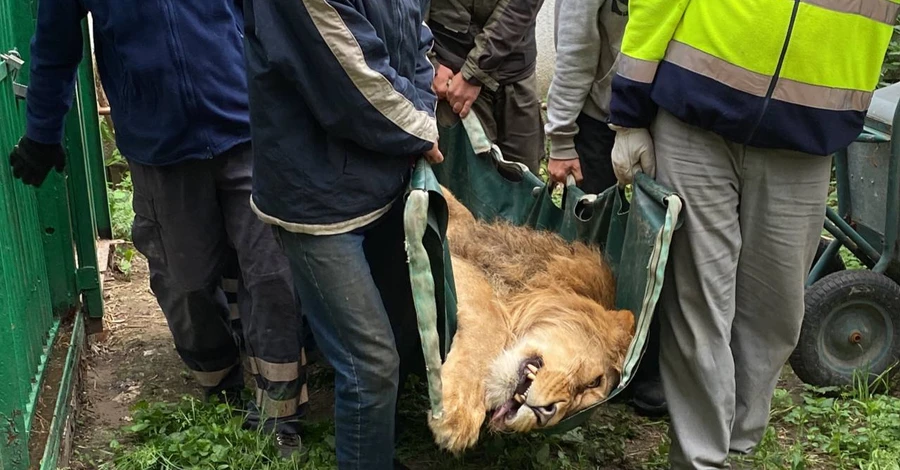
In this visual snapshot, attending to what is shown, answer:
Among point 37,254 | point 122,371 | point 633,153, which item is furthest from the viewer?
point 122,371

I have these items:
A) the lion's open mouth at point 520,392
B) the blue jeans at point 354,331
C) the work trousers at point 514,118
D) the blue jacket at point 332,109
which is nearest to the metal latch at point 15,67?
the blue jacket at point 332,109

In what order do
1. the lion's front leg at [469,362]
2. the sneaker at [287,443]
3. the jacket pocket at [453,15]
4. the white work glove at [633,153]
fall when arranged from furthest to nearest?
the jacket pocket at [453,15]
the sneaker at [287,443]
the white work glove at [633,153]
the lion's front leg at [469,362]

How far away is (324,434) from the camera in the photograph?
11.7 feet

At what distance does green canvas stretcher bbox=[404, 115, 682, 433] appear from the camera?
267 cm

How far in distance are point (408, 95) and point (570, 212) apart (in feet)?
3.72

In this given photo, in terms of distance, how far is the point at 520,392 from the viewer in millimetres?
2723

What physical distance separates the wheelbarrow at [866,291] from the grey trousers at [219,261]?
2.07 m

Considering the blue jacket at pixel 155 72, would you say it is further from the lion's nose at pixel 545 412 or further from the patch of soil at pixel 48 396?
the lion's nose at pixel 545 412

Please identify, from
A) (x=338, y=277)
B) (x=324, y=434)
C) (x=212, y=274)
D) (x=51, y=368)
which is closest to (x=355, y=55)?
(x=338, y=277)

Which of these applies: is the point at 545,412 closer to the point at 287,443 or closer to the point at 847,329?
the point at 287,443

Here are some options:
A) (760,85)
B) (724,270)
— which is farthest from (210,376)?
(760,85)

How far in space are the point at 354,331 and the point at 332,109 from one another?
25.8 inches

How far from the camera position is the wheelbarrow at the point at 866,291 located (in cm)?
387

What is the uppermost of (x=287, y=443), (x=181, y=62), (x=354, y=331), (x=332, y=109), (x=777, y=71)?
(x=777, y=71)
